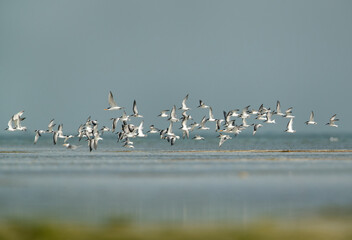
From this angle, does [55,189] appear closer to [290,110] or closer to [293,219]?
[293,219]

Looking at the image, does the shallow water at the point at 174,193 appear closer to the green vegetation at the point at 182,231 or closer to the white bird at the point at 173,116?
the green vegetation at the point at 182,231

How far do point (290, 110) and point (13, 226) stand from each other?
46.4 metres

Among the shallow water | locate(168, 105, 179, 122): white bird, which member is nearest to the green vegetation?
the shallow water

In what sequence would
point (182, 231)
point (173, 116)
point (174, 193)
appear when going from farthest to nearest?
point (173, 116) → point (174, 193) → point (182, 231)

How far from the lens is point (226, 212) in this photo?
22797mm

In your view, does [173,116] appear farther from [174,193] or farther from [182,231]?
[182,231]

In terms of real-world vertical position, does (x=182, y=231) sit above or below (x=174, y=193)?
below

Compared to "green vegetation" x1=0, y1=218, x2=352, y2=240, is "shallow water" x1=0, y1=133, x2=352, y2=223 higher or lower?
higher

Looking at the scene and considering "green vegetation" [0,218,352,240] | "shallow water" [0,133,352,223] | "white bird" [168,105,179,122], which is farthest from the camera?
"white bird" [168,105,179,122]

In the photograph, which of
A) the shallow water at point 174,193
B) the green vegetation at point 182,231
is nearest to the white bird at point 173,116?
the shallow water at point 174,193

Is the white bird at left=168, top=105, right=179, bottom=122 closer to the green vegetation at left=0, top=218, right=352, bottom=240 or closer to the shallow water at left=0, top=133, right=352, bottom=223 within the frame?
the shallow water at left=0, top=133, right=352, bottom=223

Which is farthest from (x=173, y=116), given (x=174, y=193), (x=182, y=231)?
(x=182, y=231)

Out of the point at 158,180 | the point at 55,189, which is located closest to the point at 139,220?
the point at 55,189

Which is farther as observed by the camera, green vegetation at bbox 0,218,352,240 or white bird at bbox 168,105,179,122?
white bird at bbox 168,105,179,122
